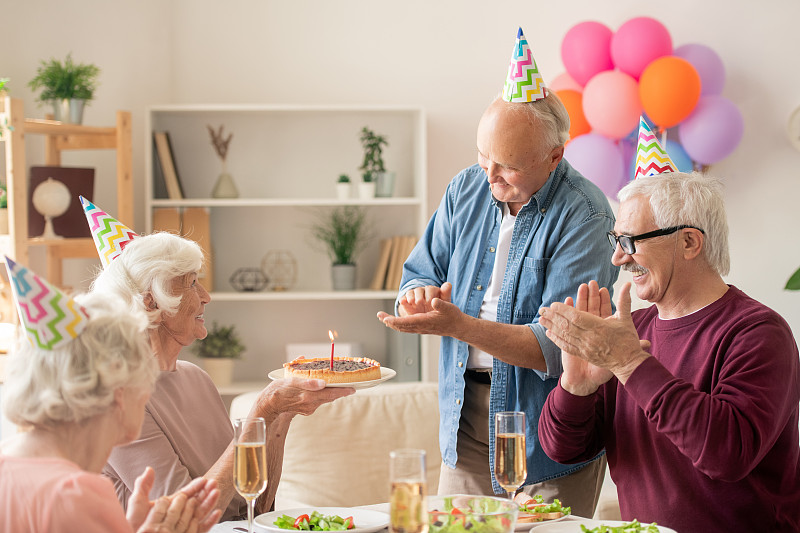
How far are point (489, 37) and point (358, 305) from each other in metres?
1.56

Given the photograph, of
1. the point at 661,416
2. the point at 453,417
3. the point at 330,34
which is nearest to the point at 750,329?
the point at 661,416

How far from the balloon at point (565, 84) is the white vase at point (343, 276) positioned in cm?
133

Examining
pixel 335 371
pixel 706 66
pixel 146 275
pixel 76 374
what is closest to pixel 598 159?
pixel 706 66

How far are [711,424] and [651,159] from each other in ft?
2.43

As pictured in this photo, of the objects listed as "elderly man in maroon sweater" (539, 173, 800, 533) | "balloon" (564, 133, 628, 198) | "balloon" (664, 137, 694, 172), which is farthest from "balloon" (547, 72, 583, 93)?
"elderly man in maroon sweater" (539, 173, 800, 533)

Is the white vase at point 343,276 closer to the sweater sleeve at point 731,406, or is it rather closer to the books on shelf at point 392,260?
the books on shelf at point 392,260

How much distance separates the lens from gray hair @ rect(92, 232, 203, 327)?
1.90 m

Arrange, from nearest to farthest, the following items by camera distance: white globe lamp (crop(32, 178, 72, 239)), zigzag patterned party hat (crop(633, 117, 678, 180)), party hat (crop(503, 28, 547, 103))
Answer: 1. zigzag patterned party hat (crop(633, 117, 678, 180))
2. party hat (crop(503, 28, 547, 103))
3. white globe lamp (crop(32, 178, 72, 239))

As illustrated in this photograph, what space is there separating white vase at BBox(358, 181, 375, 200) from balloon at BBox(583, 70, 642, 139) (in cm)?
109

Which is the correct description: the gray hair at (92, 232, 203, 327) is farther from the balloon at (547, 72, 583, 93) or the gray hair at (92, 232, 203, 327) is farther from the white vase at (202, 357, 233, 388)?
the balloon at (547, 72, 583, 93)

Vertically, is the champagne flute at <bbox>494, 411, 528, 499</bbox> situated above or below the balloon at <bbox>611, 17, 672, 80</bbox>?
below

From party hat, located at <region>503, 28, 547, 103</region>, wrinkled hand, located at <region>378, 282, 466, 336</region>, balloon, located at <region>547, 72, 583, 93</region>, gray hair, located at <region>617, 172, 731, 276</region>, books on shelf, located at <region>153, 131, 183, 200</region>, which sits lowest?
wrinkled hand, located at <region>378, 282, 466, 336</region>

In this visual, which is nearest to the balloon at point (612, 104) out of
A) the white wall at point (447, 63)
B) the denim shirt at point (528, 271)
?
the white wall at point (447, 63)

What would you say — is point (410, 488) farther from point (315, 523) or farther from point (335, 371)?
point (335, 371)
